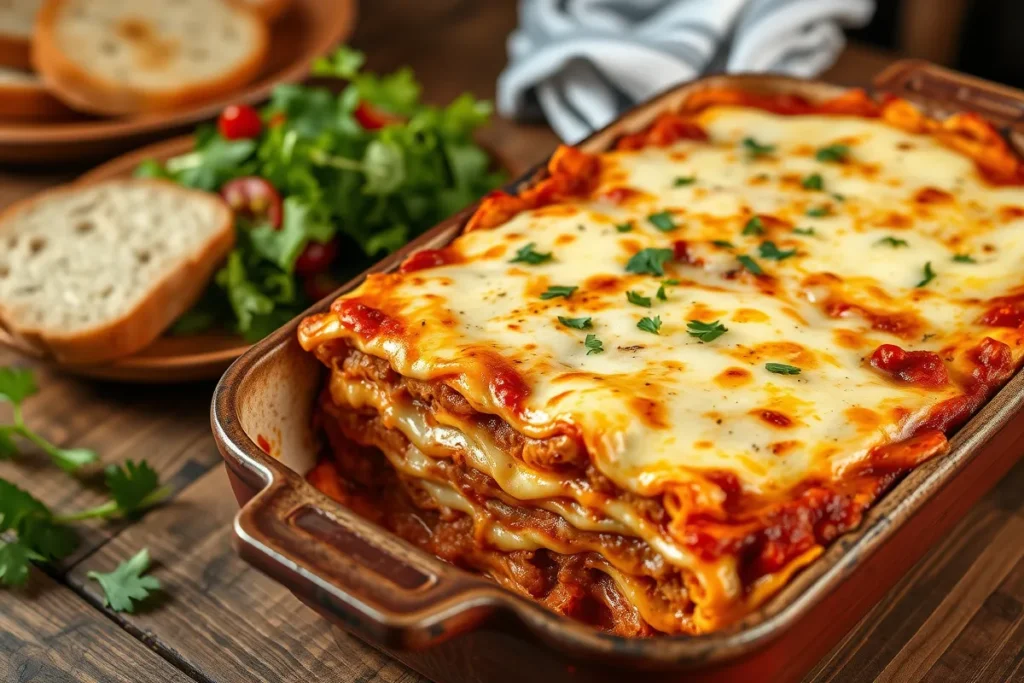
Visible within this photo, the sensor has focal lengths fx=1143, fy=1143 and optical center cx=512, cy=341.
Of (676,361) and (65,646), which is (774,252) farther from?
(65,646)

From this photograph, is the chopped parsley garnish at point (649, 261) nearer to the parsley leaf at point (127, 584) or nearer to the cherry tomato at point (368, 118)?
the parsley leaf at point (127, 584)

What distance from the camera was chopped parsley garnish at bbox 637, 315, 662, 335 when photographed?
6.68 feet

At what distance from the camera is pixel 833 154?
2688mm

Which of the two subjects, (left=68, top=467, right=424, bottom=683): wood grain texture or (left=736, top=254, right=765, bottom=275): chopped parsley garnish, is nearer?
(left=68, top=467, right=424, bottom=683): wood grain texture

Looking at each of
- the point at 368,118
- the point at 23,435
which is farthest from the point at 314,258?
the point at 23,435

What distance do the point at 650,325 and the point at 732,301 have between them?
196mm

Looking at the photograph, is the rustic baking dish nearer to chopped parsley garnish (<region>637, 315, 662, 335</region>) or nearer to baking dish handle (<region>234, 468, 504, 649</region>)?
baking dish handle (<region>234, 468, 504, 649</region>)

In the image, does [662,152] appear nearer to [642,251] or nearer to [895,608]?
[642,251]

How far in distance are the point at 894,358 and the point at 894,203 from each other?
64 cm

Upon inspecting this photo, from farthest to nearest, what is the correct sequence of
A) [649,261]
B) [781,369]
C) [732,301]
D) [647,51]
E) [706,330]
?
[647,51]
[649,261]
[732,301]
[706,330]
[781,369]

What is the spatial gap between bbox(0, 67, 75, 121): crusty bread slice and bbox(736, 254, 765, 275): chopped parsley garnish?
2.58 meters

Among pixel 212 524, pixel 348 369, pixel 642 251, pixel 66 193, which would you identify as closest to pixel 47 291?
pixel 66 193

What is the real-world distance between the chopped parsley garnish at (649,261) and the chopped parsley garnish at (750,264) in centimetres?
15

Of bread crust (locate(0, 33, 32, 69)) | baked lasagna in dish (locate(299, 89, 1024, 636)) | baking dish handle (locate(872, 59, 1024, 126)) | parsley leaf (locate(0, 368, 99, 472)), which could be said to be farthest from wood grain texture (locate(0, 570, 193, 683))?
bread crust (locate(0, 33, 32, 69))
